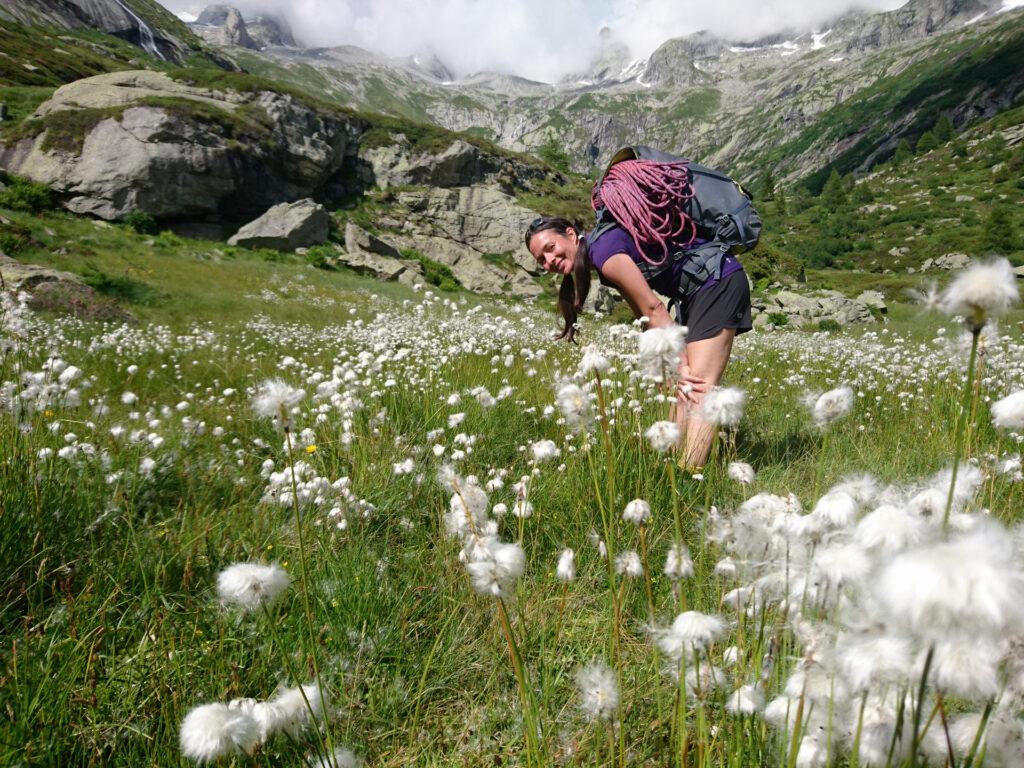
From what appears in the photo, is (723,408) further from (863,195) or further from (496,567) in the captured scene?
(863,195)

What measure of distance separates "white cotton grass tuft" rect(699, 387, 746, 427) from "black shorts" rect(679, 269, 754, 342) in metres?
2.54

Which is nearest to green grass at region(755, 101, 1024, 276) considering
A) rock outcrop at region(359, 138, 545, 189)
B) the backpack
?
rock outcrop at region(359, 138, 545, 189)

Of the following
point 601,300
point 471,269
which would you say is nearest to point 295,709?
point 601,300

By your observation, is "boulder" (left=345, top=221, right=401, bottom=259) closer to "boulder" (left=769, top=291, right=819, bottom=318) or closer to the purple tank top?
"boulder" (left=769, top=291, right=819, bottom=318)

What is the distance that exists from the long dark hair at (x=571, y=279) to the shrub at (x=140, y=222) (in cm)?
2629

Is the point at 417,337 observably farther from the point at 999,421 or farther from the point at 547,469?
the point at 999,421

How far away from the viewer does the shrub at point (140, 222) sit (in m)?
24.0

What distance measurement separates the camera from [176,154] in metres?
26.4

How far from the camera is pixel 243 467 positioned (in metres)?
3.43

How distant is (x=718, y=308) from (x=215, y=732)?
12.2ft

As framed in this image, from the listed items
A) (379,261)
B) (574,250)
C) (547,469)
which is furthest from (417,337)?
(379,261)

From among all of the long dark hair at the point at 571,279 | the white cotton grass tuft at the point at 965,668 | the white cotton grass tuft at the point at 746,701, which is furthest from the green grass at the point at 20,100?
the white cotton grass tuft at the point at 965,668

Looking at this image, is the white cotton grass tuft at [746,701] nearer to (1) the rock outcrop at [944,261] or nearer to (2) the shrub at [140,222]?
(2) the shrub at [140,222]

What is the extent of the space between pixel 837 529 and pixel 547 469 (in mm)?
2223
